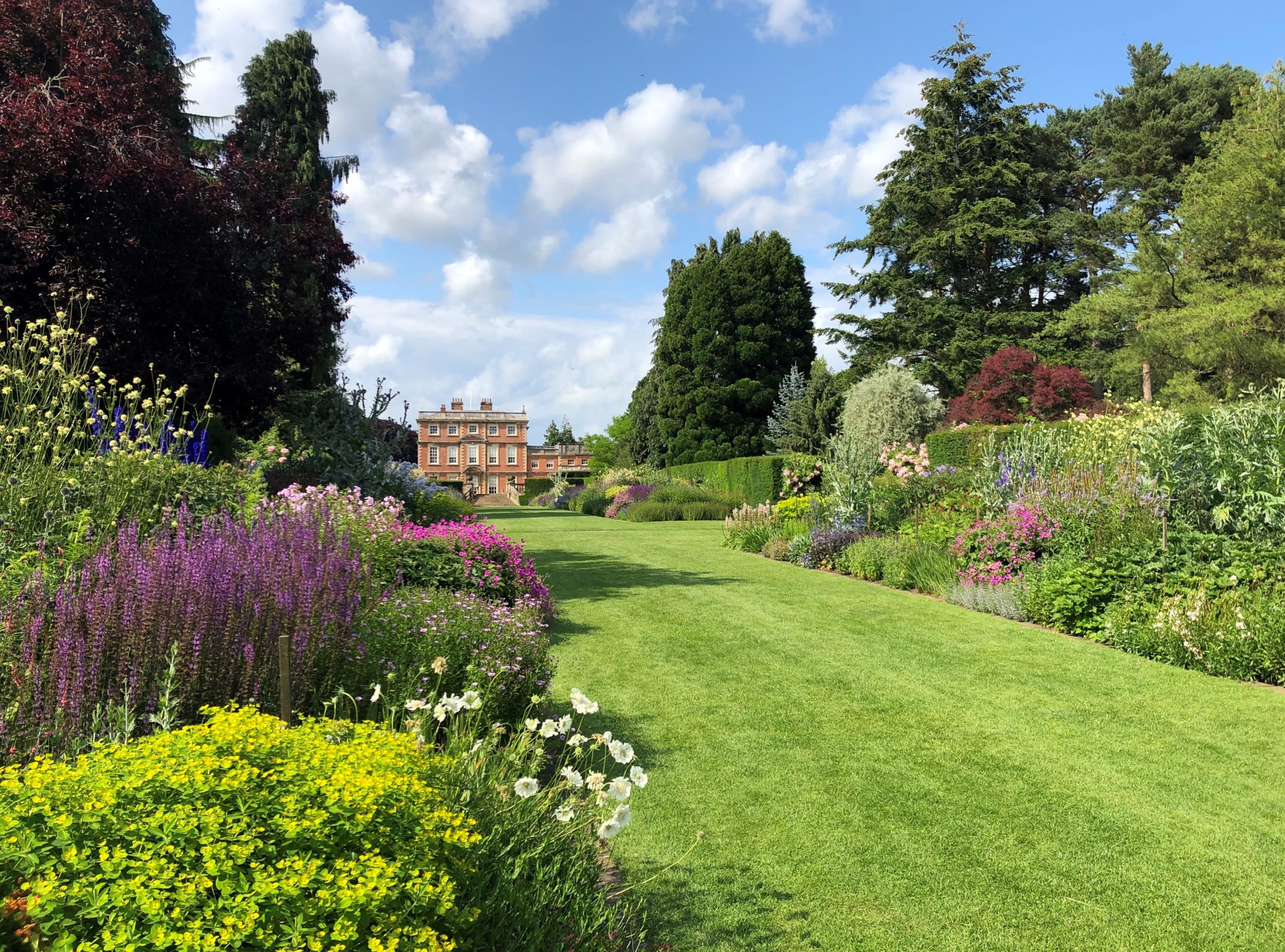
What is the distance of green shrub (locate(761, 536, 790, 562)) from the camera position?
38.8ft

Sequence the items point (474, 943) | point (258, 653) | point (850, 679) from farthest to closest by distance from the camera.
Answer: point (850, 679), point (258, 653), point (474, 943)

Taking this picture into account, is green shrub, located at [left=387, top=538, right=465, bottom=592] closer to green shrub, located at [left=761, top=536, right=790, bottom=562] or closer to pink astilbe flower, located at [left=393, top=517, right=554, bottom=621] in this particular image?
pink astilbe flower, located at [left=393, top=517, right=554, bottom=621]

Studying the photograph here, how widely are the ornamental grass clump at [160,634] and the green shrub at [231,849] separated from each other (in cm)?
74

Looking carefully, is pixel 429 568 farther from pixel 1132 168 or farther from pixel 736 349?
pixel 1132 168

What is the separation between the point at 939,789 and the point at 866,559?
6.38m

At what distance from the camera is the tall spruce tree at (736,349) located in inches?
1223

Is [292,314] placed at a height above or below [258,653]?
above

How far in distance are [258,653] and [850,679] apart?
390 cm

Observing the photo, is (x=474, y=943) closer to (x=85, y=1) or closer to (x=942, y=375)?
(x=85, y=1)

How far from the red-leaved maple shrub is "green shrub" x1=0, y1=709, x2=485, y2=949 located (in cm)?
2154

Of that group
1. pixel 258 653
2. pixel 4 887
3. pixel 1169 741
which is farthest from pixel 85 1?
pixel 1169 741

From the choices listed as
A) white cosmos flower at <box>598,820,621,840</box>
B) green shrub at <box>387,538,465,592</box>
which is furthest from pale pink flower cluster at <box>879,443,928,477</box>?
white cosmos flower at <box>598,820,621,840</box>

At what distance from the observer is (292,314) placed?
10.1m

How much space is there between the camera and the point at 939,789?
3527mm
